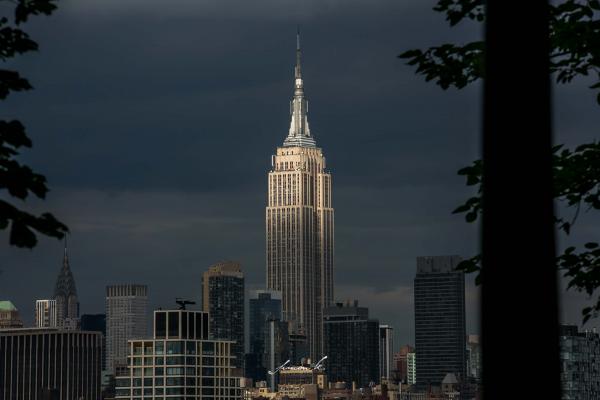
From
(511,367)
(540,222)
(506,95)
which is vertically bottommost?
(511,367)

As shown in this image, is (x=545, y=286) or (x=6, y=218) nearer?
(x=545, y=286)

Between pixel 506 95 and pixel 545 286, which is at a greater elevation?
pixel 506 95

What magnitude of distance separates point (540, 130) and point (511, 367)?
1857 mm

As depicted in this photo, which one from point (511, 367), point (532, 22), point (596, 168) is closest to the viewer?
point (511, 367)

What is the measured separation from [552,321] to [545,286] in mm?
272

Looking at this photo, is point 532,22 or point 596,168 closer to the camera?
point 532,22

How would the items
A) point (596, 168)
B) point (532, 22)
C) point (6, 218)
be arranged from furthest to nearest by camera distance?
point (596, 168), point (6, 218), point (532, 22)

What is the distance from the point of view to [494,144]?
1187cm

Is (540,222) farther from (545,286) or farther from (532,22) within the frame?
(532,22)

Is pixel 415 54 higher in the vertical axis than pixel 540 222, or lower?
higher

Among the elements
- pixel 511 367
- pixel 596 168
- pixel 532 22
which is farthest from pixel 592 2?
pixel 511 367

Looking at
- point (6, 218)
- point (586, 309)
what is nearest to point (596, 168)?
point (586, 309)

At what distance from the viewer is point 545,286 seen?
1170 cm

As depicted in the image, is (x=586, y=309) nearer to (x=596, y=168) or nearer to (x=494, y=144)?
(x=596, y=168)
